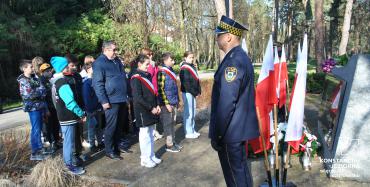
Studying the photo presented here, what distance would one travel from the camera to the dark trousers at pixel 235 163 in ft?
11.5

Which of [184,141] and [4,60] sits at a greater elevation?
[4,60]

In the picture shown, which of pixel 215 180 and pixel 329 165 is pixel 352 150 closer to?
pixel 329 165

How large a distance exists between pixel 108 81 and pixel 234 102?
3247 millimetres

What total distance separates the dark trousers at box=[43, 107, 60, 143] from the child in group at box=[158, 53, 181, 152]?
2.28 meters

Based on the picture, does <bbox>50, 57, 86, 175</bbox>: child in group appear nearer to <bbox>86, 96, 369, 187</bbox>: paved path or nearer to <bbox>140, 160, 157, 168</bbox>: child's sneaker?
<bbox>86, 96, 369, 187</bbox>: paved path

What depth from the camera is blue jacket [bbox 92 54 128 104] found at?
5.81m

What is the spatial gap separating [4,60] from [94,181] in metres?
16.5

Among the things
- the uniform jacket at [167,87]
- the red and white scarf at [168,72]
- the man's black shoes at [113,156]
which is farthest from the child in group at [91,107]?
the red and white scarf at [168,72]

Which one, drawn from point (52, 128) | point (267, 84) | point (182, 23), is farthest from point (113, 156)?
point (182, 23)

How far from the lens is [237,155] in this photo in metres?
3.49

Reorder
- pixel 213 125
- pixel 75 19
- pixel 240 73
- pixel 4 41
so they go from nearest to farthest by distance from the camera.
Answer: pixel 240 73, pixel 213 125, pixel 4 41, pixel 75 19

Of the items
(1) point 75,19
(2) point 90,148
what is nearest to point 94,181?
(2) point 90,148

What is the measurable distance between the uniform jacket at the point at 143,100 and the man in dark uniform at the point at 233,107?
7.35ft

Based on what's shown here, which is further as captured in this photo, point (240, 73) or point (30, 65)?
point (30, 65)
